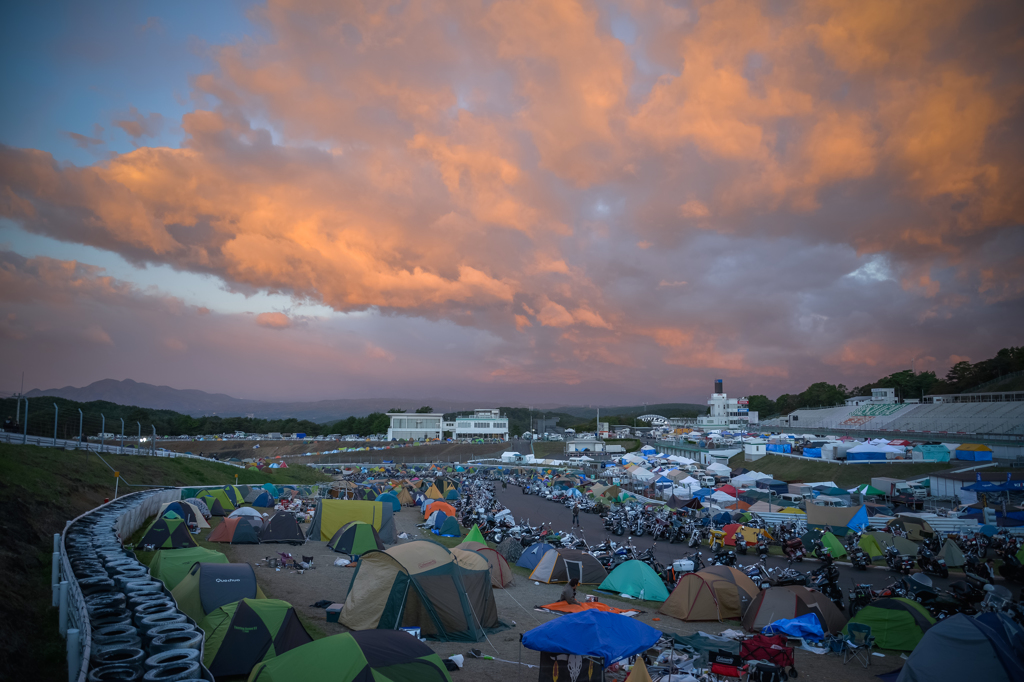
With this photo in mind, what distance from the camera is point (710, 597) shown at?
12.9 meters

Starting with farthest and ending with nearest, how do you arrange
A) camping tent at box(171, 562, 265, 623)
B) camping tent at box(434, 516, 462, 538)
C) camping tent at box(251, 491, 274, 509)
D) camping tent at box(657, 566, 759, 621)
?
camping tent at box(251, 491, 274, 509) → camping tent at box(434, 516, 462, 538) → camping tent at box(657, 566, 759, 621) → camping tent at box(171, 562, 265, 623)

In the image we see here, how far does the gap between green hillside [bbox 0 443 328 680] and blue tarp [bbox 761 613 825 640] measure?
39.7 ft

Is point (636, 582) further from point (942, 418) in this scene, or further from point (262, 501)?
point (942, 418)

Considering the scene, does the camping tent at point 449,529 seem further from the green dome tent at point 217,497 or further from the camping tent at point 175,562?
the camping tent at point 175,562

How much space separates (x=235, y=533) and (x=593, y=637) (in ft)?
58.4

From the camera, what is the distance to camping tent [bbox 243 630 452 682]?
662 cm

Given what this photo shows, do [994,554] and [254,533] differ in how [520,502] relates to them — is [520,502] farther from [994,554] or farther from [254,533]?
[994,554]

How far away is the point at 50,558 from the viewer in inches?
523

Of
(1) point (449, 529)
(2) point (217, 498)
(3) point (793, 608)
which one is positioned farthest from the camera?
(2) point (217, 498)

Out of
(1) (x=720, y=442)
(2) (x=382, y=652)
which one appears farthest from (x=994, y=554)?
(1) (x=720, y=442)

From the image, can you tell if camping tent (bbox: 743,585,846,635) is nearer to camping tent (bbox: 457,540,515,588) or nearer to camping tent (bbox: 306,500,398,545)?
camping tent (bbox: 457,540,515,588)

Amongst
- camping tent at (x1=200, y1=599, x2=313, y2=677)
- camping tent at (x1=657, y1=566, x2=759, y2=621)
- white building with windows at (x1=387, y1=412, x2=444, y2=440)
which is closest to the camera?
camping tent at (x1=200, y1=599, x2=313, y2=677)

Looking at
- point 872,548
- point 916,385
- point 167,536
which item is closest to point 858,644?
point 872,548

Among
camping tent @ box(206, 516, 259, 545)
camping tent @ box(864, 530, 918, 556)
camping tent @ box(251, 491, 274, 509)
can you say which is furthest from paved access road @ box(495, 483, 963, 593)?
camping tent @ box(251, 491, 274, 509)
